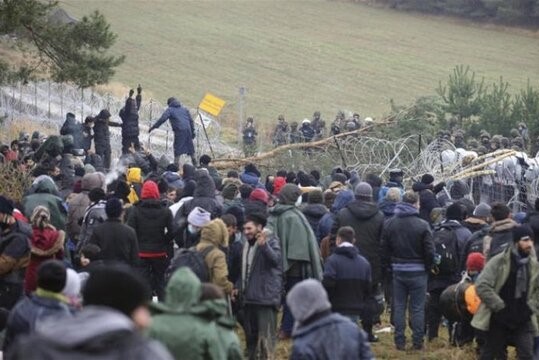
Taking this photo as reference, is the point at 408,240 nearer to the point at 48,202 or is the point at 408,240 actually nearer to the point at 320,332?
the point at 48,202

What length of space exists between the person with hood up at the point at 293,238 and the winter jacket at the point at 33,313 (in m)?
4.87

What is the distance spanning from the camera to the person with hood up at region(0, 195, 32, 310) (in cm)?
1180

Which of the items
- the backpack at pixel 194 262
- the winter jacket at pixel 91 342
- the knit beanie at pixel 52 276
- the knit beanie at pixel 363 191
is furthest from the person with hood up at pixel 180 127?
the winter jacket at pixel 91 342

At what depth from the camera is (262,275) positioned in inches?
491

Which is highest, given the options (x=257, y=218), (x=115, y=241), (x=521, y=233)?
(x=521, y=233)

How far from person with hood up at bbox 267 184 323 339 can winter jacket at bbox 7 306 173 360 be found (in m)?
8.17

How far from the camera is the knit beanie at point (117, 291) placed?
5551 mm

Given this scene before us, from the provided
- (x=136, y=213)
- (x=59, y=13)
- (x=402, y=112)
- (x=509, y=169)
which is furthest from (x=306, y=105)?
(x=136, y=213)

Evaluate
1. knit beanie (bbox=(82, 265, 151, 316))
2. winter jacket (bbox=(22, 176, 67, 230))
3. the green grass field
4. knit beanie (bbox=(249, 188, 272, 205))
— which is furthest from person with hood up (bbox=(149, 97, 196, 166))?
the green grass field

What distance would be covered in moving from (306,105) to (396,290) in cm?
4255

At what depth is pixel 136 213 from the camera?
1412 centimetres

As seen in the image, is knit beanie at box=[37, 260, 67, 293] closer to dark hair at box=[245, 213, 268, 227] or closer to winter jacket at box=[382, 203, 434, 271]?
dark hair at box=[245, 213, 268, 227]

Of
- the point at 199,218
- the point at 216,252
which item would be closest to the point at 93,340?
the point at 216,252

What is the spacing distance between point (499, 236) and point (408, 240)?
1279 mm
